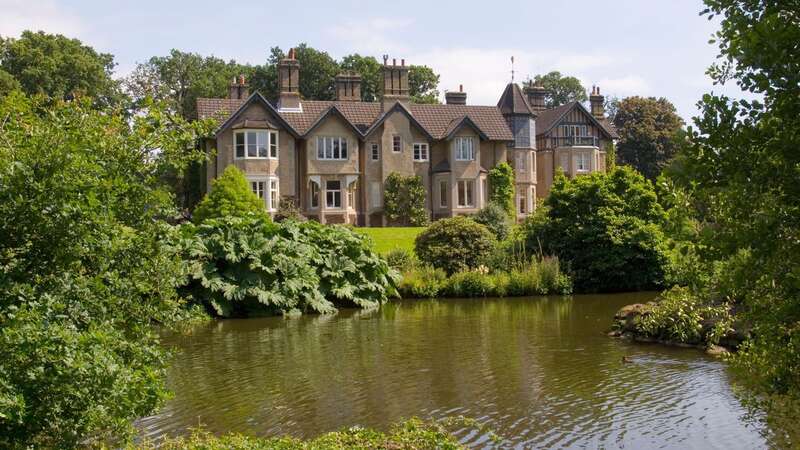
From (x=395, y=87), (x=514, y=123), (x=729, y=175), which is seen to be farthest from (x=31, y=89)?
(x=729, y=175)

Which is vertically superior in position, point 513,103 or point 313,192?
point 513,103

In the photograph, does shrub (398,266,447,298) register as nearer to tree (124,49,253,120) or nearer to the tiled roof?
the tiled roof

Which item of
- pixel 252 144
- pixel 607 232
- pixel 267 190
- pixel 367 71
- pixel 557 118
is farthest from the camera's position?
pixel 367 71

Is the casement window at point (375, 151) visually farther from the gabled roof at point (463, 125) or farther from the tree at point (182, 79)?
the tree at point (182, 79)

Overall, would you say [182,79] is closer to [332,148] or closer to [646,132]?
[332,148]

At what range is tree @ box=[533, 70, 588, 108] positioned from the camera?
Answer: 3861 inches

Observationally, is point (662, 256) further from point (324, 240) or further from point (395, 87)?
point (395, 87)

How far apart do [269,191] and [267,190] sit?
0.16 m

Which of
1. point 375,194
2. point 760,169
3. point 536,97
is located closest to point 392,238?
point 375,194

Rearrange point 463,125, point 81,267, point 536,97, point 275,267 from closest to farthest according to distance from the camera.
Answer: point 81,267 < point 275,267 < point 463,125 < point 536,97

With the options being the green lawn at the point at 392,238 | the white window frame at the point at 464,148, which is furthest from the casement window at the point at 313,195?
the white window frame at the point at 464,148

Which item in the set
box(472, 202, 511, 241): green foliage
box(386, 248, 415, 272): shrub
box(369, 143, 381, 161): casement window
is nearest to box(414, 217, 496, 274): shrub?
box(386, 248, 415, 272): shrub

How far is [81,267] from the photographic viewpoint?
24.5 ft

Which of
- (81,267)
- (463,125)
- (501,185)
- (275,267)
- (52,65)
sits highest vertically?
(52,65)
